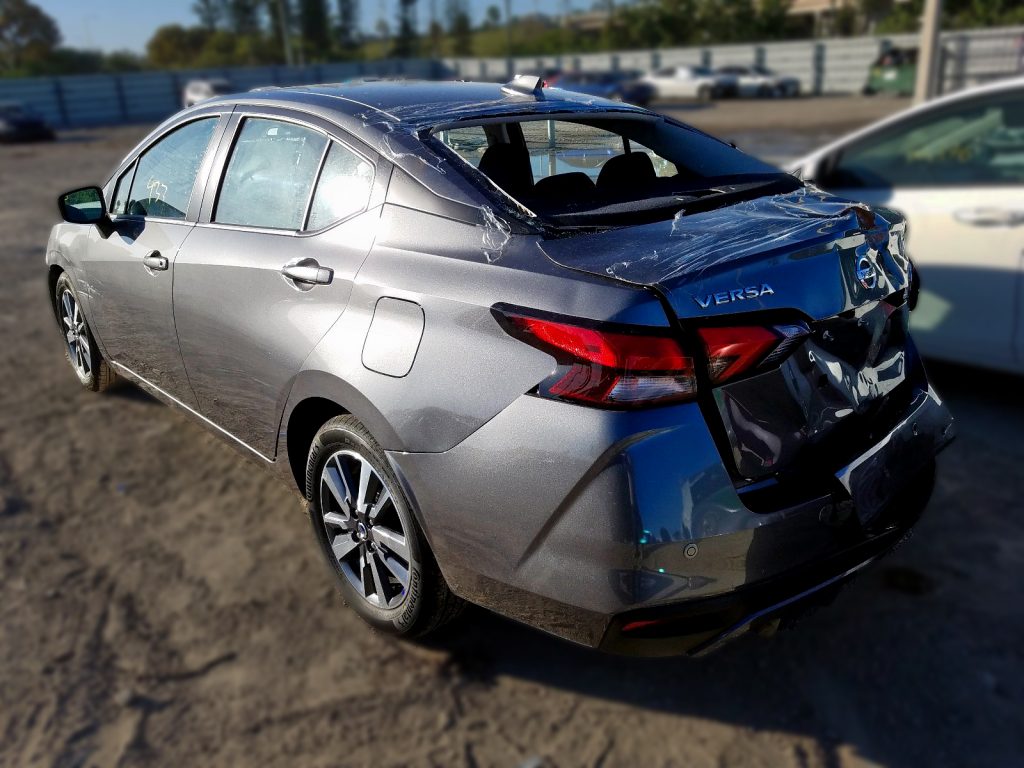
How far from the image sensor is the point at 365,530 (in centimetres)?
271

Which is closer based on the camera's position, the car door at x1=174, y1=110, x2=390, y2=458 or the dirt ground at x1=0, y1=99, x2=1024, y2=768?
the dirt ground at x1=0, y1=99, x2=1024, y2=768

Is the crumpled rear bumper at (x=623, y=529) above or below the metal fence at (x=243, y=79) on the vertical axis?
above

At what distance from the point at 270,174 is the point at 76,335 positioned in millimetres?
2205

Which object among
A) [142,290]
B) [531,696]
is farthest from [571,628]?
[142,290]

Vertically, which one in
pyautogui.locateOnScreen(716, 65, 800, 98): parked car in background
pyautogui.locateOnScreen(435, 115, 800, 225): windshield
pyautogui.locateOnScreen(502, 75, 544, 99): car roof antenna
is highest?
pyautogui.locateOnScreen(502, 75, 544, 99): car roof antenna

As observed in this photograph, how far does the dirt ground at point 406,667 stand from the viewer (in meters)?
2.38

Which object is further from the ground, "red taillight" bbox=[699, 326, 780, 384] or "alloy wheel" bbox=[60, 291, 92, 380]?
"red taillight" bbox=[699, 326, 780, 384]

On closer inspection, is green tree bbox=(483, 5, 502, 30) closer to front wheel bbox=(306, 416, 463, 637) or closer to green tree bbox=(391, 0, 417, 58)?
green tree bbox=(391, 0, 417, 58)

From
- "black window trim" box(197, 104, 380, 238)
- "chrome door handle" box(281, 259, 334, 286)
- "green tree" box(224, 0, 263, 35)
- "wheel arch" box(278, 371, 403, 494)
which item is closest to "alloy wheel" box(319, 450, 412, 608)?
"wheel arch" box(278, 371, 403, 494)

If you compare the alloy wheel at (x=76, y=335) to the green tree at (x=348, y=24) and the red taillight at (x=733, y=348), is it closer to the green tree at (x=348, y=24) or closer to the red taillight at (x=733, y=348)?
the red taillight at (x=733, y=348)

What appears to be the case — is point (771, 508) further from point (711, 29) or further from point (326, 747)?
point (711, 29)

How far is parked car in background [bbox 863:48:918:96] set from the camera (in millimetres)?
33328

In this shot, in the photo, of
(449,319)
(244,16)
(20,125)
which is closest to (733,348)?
(449,319)

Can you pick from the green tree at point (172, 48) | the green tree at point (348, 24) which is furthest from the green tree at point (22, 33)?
the green tree at point (348, 24)
